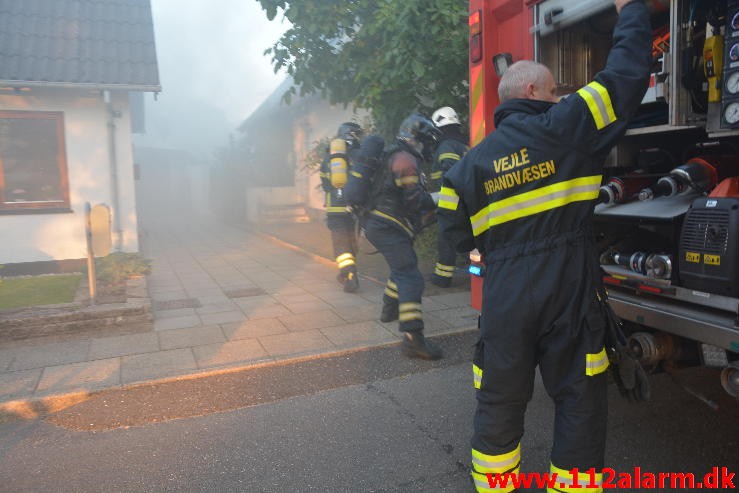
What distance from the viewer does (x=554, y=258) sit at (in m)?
2.12

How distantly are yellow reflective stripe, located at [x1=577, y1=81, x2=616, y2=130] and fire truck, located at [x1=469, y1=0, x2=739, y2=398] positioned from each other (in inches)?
26.3

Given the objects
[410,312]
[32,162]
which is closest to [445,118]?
[410,312]

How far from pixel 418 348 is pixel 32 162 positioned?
6561 millimetres

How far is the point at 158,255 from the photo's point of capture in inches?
413

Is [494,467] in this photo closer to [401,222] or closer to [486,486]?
[486,486]

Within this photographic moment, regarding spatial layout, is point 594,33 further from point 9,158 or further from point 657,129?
point 9,158

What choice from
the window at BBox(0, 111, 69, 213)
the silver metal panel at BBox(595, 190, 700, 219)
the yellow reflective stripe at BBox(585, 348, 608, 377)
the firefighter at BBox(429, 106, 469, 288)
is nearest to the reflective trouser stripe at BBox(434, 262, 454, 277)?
the firefighter at BBox(429, 106, 469, 288)

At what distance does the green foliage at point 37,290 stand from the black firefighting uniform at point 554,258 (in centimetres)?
501

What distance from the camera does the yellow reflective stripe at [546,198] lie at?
212 cm

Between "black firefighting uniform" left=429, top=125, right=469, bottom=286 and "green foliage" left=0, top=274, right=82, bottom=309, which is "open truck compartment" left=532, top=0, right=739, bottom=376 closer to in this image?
"black firefighting uniform" left=429, top=125, right=469, bottom=286

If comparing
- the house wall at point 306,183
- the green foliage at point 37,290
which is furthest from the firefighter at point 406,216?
the house wall at point 306,183

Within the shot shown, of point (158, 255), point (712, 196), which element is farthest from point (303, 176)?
point (712, 196)

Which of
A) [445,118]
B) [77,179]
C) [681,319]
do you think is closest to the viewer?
[681,319]

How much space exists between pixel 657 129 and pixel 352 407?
7.58ft
